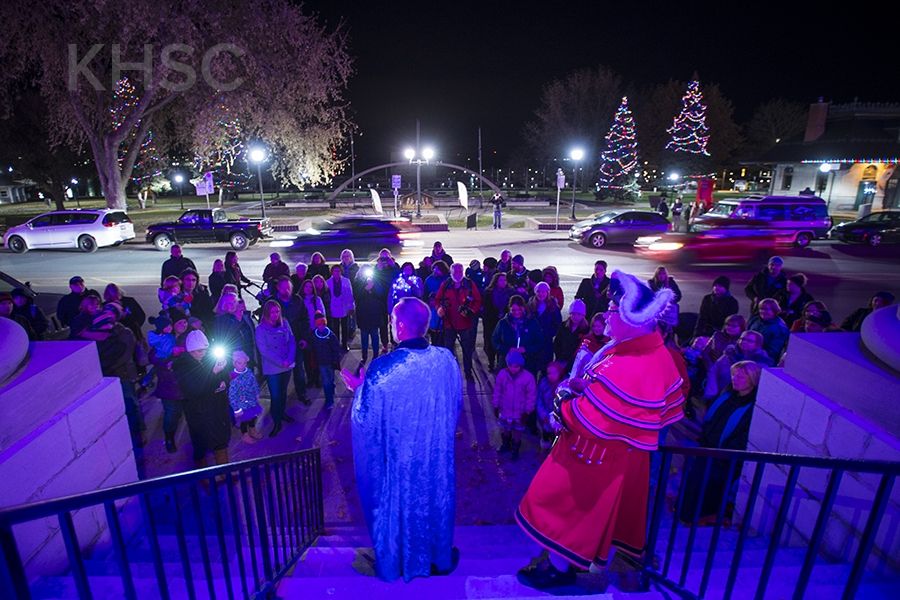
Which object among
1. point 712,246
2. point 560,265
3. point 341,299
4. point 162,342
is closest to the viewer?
point 162,342

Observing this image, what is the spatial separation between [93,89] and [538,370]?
22131 mm

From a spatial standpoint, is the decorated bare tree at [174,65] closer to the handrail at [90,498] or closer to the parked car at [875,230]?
the handrail at [90,498]

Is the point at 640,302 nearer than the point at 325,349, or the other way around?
the point at 640,302

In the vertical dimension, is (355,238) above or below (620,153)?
below

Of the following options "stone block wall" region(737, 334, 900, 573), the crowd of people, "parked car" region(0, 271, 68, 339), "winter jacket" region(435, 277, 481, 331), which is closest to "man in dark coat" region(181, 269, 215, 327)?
the crowd of people

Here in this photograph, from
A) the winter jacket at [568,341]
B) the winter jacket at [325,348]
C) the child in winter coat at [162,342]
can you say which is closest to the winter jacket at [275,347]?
the winter jacket at [325,348]

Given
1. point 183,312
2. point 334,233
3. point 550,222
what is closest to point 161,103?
point 334,233

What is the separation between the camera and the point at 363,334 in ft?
27.8

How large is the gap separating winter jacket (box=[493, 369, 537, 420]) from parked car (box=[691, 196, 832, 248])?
1603cm

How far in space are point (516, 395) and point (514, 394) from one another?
24 millimetres

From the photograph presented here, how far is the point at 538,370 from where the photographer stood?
6941 millimetres

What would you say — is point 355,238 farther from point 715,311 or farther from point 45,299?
point 715,311

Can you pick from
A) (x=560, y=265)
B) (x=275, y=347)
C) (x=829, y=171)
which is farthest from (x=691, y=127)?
(x=275, y=347)

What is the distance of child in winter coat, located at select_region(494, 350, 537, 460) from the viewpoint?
566cm
